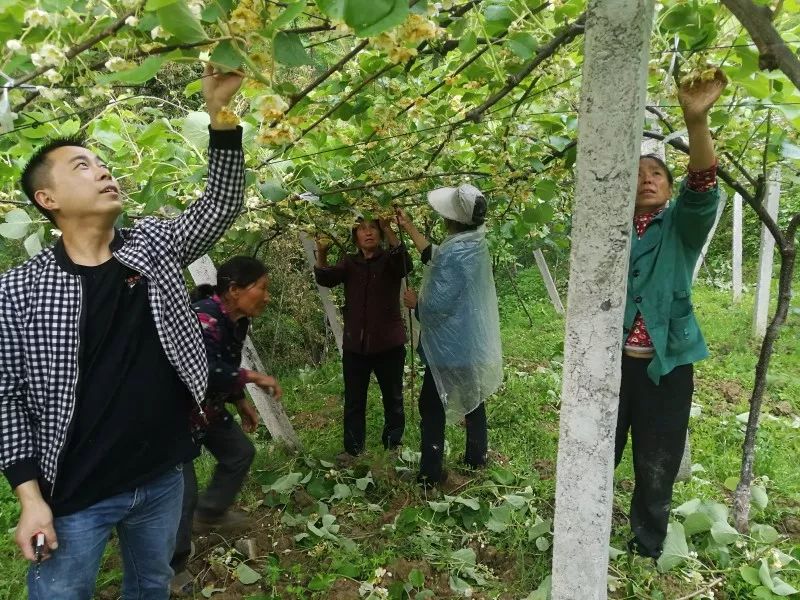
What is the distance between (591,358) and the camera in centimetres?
132

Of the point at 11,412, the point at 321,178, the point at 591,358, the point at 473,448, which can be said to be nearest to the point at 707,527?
the point at 473,448

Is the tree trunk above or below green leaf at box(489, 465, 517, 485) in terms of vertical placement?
above

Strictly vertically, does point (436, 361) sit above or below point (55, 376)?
below

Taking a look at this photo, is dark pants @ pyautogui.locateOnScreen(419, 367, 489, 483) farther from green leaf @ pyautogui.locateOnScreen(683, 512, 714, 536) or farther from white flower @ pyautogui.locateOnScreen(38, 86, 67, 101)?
white flower @ pyautogui.locateOnScreen(38, 86, 67, 101)

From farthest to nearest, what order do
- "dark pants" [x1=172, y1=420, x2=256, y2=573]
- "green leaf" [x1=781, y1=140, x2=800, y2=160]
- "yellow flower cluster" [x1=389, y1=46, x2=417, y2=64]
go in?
1. "dark pants" [x1=172, y1=420, x2=256, y2=573]
2. "green leaf" [x1=781, y1=140, x2=800, y2=160]
3. "yellow flower cluster" [x1=389, y1=46, x2=417, y2=64]

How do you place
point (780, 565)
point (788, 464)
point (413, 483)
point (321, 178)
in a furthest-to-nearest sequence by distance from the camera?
1. point (788, 464)
2. point (413, 483)
3. point (321, 178)
4. point (780, 565)

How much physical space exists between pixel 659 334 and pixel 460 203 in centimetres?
128

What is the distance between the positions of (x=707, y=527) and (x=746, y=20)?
Answer: 2533 mm

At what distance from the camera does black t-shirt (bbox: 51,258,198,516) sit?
1522 millimetres

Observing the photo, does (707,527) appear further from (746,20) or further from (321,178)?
(321,178)

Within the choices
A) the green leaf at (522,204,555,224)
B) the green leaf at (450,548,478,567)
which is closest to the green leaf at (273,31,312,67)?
the green leaf at (522,204,555,224)

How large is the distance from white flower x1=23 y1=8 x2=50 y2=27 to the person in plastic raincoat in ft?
7.55

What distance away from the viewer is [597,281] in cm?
129

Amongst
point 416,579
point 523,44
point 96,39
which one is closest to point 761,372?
point 416,579
